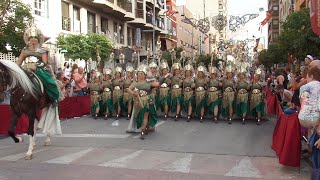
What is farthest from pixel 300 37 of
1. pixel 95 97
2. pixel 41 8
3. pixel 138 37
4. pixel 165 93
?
pixel 138 37

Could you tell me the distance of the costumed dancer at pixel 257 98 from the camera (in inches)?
521

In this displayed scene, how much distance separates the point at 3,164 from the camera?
7535 millimetres

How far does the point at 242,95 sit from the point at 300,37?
9940 millimetres

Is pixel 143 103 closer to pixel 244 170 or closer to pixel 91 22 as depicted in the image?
pixel 244 170

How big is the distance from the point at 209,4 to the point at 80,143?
98224 millimetres

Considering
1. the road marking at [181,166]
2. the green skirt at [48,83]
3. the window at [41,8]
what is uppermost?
the window at [41,8]

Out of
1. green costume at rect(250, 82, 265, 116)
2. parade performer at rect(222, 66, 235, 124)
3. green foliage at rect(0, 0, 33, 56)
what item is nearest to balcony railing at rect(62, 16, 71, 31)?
green foliage at rect(0, 0, 33, 56)

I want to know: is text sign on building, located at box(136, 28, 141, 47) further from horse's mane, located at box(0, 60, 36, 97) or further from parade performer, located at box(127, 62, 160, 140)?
horse's mane, located at box(0, 60, 36, 97)

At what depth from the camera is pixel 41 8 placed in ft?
82.6

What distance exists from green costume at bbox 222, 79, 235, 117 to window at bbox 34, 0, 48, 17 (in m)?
14.6

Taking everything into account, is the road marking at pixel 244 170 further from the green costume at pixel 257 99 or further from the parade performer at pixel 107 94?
the parade performer at pixel 107 94

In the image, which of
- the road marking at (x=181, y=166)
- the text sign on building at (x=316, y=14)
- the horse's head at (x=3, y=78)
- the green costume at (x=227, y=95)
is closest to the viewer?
the road marking at (x=181, y=166)

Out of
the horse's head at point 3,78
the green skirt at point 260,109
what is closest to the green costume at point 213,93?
the green skirt at point 260,109

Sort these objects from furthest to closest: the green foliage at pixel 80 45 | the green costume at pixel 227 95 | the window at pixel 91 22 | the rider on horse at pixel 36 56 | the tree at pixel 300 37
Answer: the window at pixel 91 22 → the green foliage at pixel 80 45 → the tree at pixel 300 37 → the green costume at pixel 227 95 → the rider on horse at pixel 36 56
